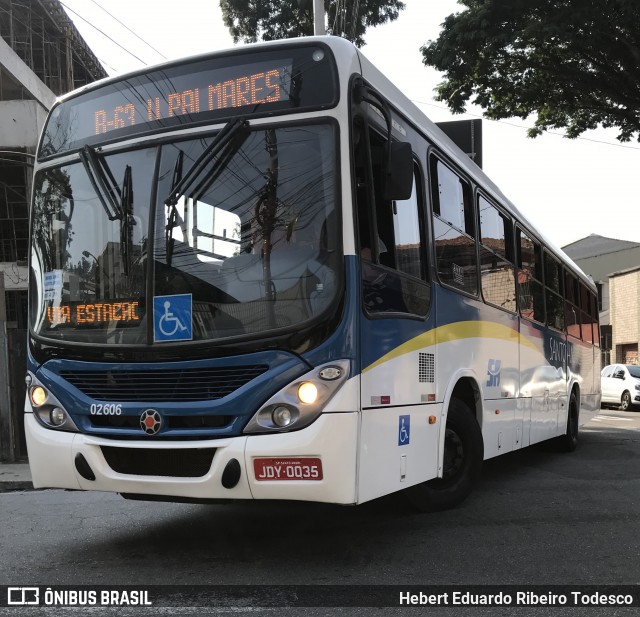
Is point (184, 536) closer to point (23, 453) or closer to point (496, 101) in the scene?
point (23, 453)

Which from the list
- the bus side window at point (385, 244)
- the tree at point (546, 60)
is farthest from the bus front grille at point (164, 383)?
Answer: the tree at point (546, 60)

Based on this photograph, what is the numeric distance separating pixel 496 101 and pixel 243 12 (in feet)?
38.6

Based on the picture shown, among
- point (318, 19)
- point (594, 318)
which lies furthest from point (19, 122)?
point (594, 318)

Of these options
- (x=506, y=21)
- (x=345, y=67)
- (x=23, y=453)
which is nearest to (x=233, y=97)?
(x=345, y=67)

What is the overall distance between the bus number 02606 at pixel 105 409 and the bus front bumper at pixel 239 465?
165mm

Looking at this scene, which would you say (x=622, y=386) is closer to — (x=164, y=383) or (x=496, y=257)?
(x=496, y=257)

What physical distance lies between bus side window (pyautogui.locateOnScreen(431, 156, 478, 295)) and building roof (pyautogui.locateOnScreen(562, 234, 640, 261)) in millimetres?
53697

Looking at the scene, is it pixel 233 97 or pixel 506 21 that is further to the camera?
pixel 506 21

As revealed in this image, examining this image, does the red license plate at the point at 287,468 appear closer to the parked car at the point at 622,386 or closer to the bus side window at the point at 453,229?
the bus side window at the point at 453,229

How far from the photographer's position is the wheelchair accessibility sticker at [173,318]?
462 cm

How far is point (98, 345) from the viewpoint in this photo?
4832mm

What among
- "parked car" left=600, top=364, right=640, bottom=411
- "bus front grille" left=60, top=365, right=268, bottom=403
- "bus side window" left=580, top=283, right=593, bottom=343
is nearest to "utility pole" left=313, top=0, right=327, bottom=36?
"bus side window" left=580, top=283, right=593, bottom=343

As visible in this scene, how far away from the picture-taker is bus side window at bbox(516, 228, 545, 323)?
881 cm

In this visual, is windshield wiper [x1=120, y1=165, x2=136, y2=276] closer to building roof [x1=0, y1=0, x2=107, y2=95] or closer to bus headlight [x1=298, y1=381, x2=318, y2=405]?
bus headlight [x1=298, y1=381, x2=318, y2=405]
